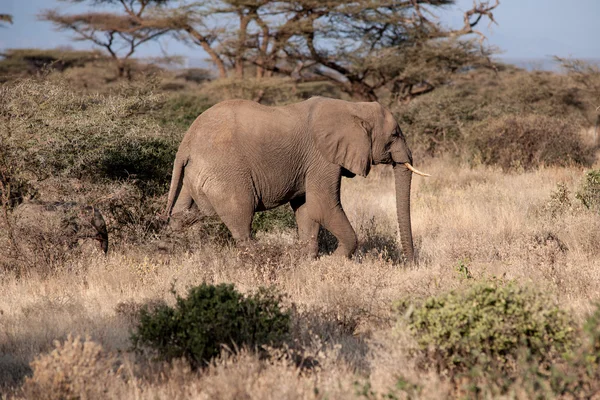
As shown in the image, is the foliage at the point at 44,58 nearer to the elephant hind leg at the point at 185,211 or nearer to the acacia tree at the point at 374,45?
the acacia tree at the point at 374,45

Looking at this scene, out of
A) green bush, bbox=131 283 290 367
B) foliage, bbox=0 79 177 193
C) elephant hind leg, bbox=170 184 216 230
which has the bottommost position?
elephant hind leg, bbox=170 184 216 230

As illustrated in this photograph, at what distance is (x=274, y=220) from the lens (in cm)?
981

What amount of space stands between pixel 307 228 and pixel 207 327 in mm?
3619

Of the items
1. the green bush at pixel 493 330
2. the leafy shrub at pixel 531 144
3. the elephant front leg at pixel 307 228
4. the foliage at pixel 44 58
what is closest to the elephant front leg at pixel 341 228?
the elephant front leg at pixel 307 228

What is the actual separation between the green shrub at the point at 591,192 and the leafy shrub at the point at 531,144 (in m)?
4.68

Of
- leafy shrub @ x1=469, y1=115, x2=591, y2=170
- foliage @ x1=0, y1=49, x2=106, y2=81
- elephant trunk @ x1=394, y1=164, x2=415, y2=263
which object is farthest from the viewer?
foliage @ x1=0, y1=49, x2=106, y2=81

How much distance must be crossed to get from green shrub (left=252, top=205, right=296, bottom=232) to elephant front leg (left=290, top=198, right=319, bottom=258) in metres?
1.21

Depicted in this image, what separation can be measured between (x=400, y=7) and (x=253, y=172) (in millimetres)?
21626

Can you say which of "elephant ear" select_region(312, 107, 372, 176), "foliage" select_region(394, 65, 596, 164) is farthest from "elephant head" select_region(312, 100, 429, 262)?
"foliage" select_region(394, 65, 596, 164)

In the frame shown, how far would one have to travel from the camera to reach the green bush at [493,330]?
14.9 ft

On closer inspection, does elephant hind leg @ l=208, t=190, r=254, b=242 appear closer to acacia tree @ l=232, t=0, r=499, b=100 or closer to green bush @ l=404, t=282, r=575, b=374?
green bush @ l=404, t=282, r=575, b=374

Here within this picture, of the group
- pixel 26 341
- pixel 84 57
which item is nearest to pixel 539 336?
pixel 26 341

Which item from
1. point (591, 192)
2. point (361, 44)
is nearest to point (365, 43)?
point (361, 44)

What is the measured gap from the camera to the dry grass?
439cm
